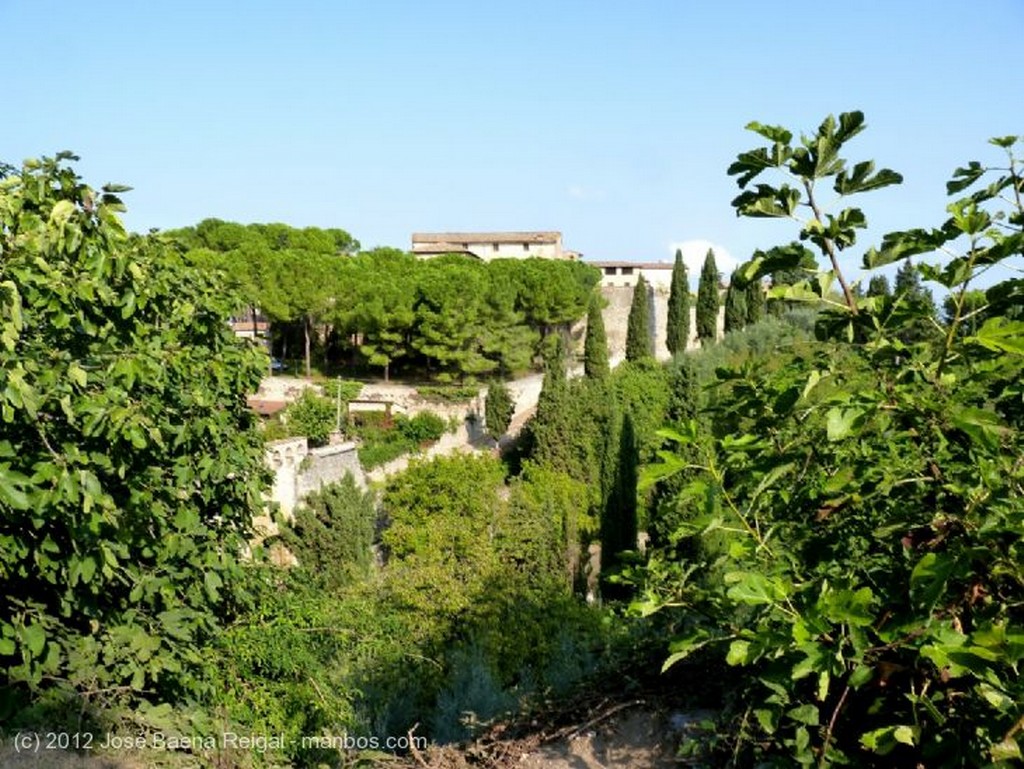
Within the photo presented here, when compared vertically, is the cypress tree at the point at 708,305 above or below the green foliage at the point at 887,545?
above

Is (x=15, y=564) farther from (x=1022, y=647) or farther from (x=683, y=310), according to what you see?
(x=683, y=310)

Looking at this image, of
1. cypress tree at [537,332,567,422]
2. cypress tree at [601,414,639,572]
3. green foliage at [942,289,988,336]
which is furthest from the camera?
cypress tree at [537,332,567,422]

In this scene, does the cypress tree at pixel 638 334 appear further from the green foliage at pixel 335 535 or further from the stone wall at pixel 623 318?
the green foliage at pixel 335 535

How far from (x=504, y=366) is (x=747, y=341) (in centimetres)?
888

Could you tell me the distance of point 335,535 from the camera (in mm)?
14641

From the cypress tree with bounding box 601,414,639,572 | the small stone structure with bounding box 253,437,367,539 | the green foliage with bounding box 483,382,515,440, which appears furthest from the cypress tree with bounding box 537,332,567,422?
the cypress tree with bounding box 601,414,639,572

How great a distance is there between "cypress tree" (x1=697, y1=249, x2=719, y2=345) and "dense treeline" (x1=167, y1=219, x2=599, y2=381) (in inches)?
223

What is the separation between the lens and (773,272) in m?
1.97

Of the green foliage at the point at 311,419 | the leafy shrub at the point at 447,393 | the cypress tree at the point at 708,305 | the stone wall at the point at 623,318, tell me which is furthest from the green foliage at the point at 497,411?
the stone wall at the point at 623,318

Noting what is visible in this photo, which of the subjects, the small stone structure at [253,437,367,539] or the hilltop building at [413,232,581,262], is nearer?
the small stone structure at [253,437,367,539]

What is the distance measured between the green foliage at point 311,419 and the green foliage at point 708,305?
17598 mm

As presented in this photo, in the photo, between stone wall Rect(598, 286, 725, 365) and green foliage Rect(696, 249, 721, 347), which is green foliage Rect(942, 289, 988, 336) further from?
stone wall Rect(598, 286, 725, 365)

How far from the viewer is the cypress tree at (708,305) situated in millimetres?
37781

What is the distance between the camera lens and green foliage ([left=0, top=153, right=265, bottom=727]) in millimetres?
3248
